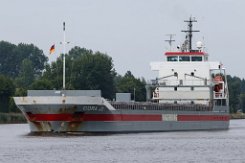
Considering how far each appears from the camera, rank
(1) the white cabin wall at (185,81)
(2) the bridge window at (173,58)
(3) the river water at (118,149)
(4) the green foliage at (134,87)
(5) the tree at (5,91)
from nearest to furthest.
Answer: (3) the river water at (118,149) < (1) the white cabin wall at (185,81) < (2) the bridge window at (173,58) < (5) the tree at (5,91) < (4) the green foliage at (134,87)

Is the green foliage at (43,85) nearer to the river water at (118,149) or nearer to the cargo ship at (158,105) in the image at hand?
the cargo ship at (158,105)

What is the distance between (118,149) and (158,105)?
25845mm

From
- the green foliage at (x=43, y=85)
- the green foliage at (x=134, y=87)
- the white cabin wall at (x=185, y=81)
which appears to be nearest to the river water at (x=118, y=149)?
the white cabin wall at (x=185, y=81)

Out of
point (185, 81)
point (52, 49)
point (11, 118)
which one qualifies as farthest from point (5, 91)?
point (52, 49)

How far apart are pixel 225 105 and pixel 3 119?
22.6m

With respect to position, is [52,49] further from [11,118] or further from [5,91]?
[5,91]

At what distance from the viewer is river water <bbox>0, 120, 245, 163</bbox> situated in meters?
52.9

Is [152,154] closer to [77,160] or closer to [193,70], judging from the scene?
[77,160]

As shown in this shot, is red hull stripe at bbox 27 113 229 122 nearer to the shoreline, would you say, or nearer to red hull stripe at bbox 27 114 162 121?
red hull stripe at bbox 27 114 162 121

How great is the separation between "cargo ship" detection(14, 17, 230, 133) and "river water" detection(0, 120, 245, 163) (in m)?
2.54

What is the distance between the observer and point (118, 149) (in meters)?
58.4

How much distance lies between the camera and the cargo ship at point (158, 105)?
72.4 m

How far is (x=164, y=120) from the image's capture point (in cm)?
8462

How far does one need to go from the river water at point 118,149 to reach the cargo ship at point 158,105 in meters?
2.54
